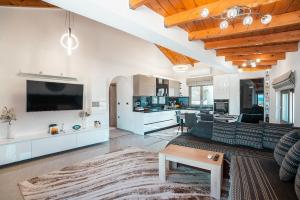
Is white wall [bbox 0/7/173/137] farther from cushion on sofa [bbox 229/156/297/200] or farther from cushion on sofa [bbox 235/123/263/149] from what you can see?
cushion on sofa [bbox 229/156/297/200]

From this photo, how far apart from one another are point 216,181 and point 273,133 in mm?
1552

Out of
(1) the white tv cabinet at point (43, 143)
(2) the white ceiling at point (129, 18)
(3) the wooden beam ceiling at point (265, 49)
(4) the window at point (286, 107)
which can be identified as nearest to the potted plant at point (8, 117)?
(1) the white tv cabinet at point (43, 143)

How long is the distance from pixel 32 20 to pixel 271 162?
17.9 ft

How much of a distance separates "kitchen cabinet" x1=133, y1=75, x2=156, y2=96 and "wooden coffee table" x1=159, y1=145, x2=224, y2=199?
12.1 feet

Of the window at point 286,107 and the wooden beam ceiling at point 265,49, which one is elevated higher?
the wooden beam ceiling at point 265,49

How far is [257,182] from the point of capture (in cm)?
180

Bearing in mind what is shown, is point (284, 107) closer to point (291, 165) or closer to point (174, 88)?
point (291, 165)

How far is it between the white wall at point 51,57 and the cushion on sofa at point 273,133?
171 inches

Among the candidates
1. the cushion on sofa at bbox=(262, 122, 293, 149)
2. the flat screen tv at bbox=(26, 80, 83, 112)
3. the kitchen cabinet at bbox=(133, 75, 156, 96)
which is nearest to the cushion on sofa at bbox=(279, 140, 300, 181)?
the cushion on sofa at bbox=(262, 122, 293, 149)

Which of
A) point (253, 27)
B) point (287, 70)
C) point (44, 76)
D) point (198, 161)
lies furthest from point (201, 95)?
point (44, 76)

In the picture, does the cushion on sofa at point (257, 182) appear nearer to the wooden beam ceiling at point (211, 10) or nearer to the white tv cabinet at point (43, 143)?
the wooden beam ceiling at point (211, 10)

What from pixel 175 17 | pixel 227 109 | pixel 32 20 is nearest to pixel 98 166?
pixel 175 17

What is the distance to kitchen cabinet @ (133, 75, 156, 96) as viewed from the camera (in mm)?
6340

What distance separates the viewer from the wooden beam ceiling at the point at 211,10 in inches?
78.3
